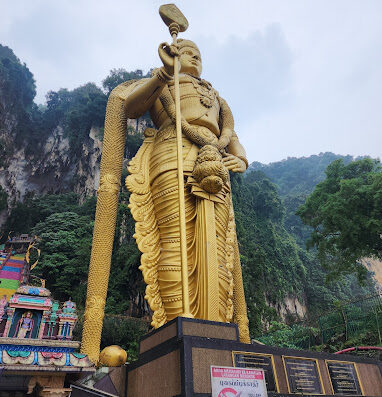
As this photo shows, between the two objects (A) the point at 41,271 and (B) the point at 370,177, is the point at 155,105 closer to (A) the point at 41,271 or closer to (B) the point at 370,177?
(B) the point at 370,177

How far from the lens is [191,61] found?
4762mm

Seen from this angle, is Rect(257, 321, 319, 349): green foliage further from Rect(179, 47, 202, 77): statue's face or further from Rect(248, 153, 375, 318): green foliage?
Rect(179, 47, 202, 77): statue's face

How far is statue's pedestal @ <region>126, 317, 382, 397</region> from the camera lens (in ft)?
6.56

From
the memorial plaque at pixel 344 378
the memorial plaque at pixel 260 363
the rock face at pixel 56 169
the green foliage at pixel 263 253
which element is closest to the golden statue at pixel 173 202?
the memorial plaque at pixel 260 363

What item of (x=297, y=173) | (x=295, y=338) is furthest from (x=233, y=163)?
(x=297, y=173)

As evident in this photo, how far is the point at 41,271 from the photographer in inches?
501

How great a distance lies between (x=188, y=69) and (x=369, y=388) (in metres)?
4.06

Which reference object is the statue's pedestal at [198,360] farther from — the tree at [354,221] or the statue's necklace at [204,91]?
the tree at [354,221]

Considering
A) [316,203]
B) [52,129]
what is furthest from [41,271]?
[52,129]

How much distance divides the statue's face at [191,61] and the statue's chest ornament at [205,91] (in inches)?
11.2

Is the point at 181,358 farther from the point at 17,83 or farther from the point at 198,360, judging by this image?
the point at 17,83

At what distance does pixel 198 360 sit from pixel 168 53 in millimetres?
2705

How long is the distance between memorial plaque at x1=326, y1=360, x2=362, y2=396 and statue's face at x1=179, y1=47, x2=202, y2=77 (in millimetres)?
3774

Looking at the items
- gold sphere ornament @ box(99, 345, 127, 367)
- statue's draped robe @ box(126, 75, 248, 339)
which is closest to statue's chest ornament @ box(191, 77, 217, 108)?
statue's draped robe @ box(126, 75, 248, 339)
